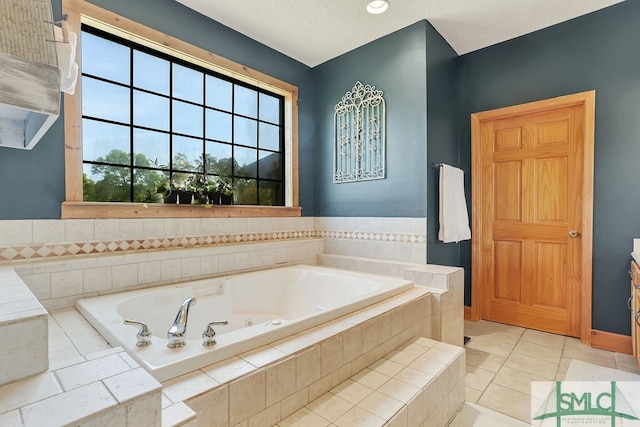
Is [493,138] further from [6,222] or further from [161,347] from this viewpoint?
[6,222]

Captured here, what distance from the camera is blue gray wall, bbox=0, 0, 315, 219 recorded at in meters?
1.74

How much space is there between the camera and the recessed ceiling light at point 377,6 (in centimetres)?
235

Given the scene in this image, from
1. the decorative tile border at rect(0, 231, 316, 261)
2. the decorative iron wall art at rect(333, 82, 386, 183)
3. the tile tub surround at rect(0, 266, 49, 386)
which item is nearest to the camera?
the tile tub surround at rect(0, 266, 49, 386)

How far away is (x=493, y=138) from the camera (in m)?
3.12

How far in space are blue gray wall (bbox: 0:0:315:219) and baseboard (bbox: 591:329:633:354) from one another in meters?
2.67

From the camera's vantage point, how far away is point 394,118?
9.12 ft

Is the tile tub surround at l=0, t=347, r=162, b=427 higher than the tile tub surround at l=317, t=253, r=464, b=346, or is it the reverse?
→ the tile tub surround at l=0, t=347, r=162, b=427

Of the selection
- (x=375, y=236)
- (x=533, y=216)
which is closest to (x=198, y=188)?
(x=375, y=236)

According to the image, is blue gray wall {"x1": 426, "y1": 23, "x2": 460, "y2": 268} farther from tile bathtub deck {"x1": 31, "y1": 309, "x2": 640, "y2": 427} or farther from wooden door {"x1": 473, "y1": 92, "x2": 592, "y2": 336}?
tile bathtub deck {"x1": 31, "y1": 309, "x2": 640, "y2": 427}

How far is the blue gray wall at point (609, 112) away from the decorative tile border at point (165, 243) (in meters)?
Result: 1.44

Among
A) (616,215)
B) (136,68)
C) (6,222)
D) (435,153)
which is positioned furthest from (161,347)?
(616,215)

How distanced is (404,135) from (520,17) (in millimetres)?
1320

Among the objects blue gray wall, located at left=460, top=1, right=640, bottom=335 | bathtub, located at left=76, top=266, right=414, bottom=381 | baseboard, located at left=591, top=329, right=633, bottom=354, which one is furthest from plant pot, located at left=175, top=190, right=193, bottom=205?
baseboard, located at left=591, top=329, right=633, bottom=354

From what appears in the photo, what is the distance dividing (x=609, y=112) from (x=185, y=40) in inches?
132
